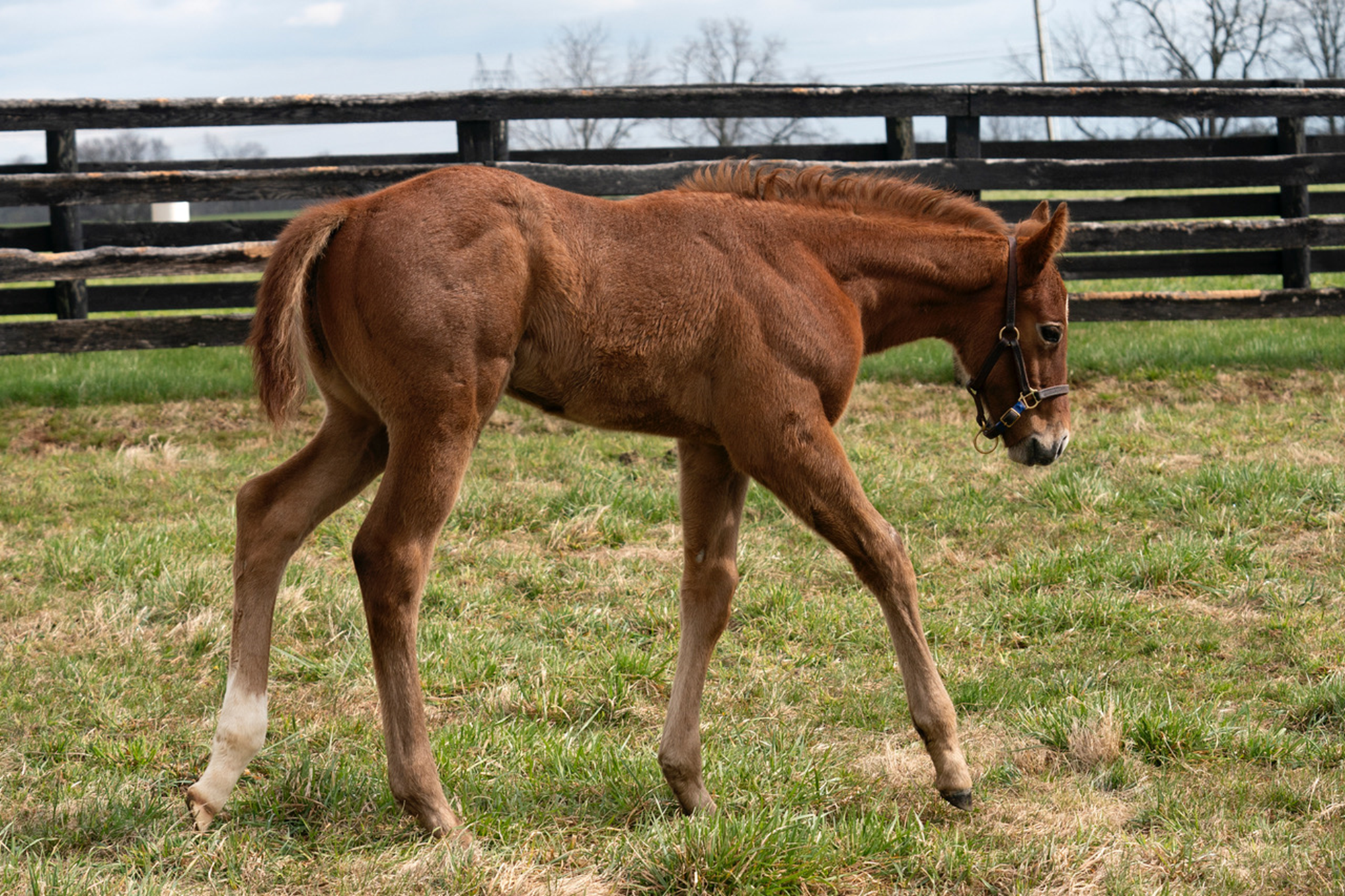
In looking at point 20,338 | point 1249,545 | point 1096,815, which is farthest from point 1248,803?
point 20,338

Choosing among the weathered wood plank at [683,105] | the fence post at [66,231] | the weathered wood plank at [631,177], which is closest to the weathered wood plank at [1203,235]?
the weathered wood plank at [631,177]

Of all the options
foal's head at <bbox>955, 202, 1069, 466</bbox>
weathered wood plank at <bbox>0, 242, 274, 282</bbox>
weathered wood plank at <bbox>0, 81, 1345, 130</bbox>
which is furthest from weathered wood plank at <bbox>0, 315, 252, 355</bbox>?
foal's head at <bbox>955, 202, 1069, 466</bbox>

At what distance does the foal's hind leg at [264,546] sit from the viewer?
3045 millimetres

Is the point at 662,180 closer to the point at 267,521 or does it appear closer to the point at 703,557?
the point at 703,557

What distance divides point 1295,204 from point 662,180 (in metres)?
5.54

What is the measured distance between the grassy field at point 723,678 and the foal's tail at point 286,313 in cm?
110

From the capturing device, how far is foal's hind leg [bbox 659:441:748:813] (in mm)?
3426

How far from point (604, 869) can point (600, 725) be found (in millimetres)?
994

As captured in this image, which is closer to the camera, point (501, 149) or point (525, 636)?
point (525, 636)

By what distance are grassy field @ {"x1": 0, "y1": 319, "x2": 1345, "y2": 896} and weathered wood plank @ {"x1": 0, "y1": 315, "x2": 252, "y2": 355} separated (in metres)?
0.98

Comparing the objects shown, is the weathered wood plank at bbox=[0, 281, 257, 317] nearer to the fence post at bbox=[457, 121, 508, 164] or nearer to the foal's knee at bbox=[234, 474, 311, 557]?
the fence post at bbox=[457, 121, 508, 164]

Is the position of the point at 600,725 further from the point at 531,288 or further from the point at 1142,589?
the point at 1142,589

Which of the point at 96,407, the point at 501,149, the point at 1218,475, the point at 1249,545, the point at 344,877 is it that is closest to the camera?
the point at 344,877

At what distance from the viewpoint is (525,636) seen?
445cm
